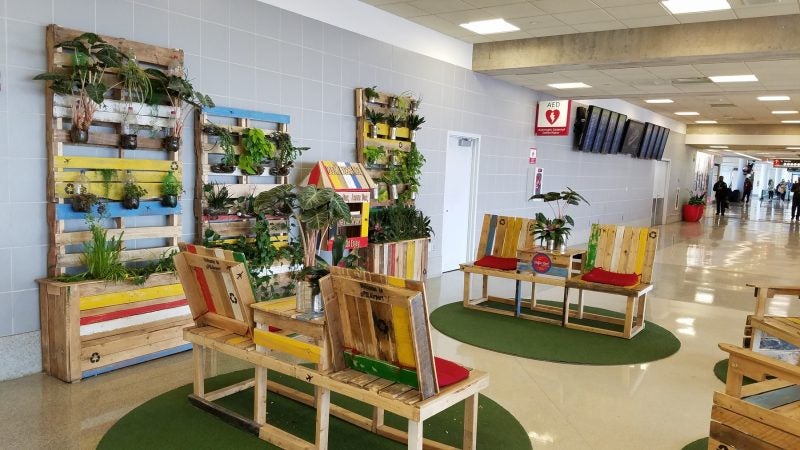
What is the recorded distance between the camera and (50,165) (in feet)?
13.3

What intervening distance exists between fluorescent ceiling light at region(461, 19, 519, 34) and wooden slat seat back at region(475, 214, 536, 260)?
2477 mm

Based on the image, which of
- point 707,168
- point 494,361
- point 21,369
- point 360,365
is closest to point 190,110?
point 21,369

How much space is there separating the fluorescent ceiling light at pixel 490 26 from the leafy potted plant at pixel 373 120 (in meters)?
1.75

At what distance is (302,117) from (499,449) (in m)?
3.99

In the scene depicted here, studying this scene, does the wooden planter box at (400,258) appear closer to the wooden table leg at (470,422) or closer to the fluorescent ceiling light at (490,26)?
the fluorescent ceiling light at (490,26)

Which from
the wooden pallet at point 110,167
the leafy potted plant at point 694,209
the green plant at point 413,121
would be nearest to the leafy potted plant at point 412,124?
the green plant at point 413,121

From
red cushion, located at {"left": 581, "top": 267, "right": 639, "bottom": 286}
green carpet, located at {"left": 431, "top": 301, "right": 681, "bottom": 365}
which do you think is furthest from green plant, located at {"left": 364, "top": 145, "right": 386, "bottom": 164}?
red cushion, located at {"left": 581, "top": 267, "right": 639, "bottom": 286}

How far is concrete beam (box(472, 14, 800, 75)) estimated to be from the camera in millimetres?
6422

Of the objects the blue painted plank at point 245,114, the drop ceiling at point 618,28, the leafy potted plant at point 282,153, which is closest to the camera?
the blue painted plank at point 245,114

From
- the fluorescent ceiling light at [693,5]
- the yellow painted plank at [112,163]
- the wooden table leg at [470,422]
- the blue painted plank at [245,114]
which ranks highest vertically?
the fluorescent ceiling light at [693,5]

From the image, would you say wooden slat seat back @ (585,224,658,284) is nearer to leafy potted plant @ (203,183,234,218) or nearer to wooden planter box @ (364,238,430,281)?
wooden planter box @ (364,238,430,281)

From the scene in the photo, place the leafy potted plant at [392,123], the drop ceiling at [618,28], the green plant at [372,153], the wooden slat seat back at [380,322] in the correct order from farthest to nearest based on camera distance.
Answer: the leafy potted plant at [392,123] < the green plant at [372,153] < the drop ceiling at [618,28] < the wooden slat seat back at [380,322]

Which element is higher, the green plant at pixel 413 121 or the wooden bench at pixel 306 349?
the green plant at pixel 413 121

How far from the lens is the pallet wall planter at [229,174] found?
16.2 ft
